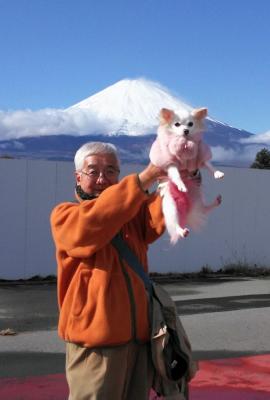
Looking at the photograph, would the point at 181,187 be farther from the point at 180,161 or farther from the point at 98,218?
the point at 98,218

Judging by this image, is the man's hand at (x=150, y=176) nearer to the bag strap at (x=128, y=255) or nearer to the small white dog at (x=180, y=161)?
the small white dog at (x=180, y=161)

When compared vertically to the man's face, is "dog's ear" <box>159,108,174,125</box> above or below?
above

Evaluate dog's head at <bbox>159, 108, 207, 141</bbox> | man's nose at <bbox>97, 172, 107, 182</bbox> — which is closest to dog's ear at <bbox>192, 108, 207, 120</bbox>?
dog's head at <bbox>159, 108, 207, 141</bbox>

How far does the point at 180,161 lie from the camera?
7.98 ft

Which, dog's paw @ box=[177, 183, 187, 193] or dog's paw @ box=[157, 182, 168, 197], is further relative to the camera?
dog's paw @ box=[157, 182, 168, 197]

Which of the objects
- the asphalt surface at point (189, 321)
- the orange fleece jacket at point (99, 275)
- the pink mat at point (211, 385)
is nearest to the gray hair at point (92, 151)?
the orange fleece jacket at point (99, 275)

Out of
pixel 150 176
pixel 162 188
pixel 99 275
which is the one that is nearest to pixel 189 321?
pixel 99 275

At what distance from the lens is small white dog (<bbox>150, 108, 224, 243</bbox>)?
2.41 m

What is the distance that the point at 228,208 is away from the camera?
13.9m

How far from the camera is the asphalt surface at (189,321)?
6137 millimetres

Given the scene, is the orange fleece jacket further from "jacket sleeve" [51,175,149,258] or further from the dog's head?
the dog's head

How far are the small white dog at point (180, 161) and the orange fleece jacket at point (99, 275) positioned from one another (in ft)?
→ 0.41

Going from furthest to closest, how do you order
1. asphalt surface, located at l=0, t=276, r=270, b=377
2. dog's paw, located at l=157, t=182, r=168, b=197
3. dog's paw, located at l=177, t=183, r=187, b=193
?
asphalt surface, located at l=0, t=276, r=270, b=377 → dog's paw, located at l=157, t=182, r=168, b=197 → dog's paw, located at l=177, t=183, r=187, b=193

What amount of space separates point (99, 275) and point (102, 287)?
0.06 metres
